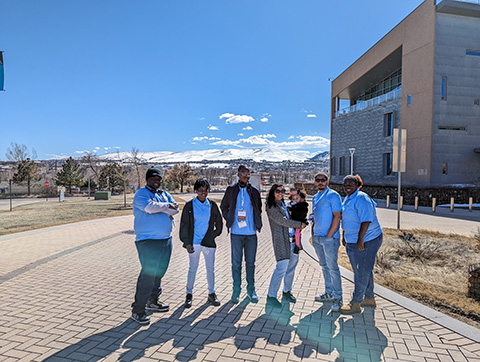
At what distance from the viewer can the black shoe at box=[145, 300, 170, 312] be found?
4.09 m

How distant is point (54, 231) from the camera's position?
35.2 feet

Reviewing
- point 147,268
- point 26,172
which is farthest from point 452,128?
point 26,172

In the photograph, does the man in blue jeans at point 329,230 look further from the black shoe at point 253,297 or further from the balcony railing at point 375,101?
the balcony railing at point 375,101

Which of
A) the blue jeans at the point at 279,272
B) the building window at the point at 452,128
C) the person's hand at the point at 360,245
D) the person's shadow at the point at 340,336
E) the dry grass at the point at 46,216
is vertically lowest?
the dry grass at the point at 46,216

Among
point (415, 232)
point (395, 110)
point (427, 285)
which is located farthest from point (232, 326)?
point (395, 110)

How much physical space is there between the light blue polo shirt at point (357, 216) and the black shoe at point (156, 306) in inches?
98.4

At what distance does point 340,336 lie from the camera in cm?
342

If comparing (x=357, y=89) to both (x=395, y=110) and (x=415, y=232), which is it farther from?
(x=415, y=232)

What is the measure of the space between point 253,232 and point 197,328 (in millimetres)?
1372

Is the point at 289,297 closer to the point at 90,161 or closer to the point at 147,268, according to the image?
the point at 147,268

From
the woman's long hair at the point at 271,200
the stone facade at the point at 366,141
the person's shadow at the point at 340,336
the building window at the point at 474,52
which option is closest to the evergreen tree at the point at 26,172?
the stone facade at the point at 366,141

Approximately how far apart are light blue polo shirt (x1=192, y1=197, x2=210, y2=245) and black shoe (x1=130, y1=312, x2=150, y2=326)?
1053 millimetres

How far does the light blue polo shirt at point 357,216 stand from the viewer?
3.87 meters

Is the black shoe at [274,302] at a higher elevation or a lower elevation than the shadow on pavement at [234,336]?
higher
